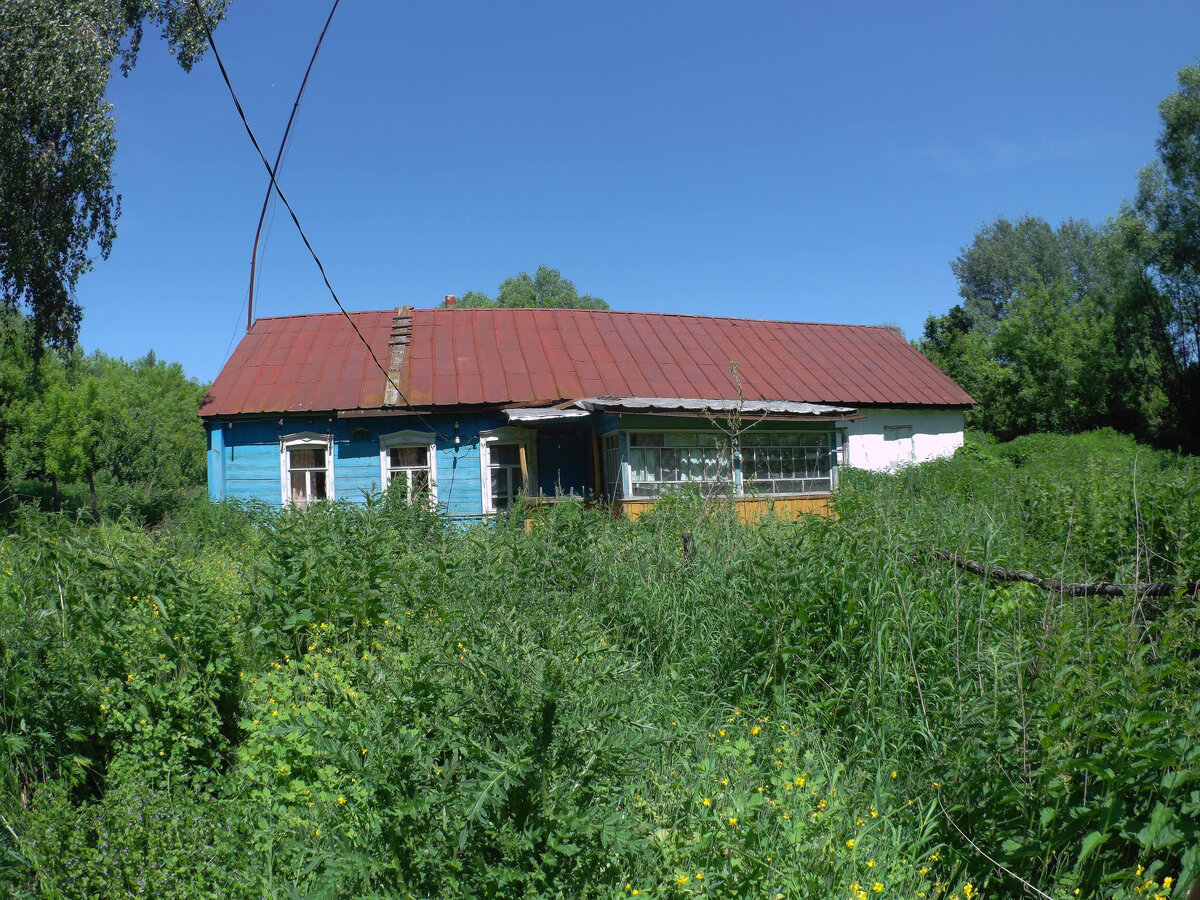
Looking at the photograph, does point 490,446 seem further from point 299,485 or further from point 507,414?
point 299,485

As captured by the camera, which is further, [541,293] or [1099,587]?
[541,293]

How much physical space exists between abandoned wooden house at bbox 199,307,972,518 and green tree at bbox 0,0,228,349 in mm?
3588

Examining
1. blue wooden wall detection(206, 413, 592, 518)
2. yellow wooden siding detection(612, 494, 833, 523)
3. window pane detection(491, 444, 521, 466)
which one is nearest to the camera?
yellow wooden siding detection(612, 494, 833, 523)

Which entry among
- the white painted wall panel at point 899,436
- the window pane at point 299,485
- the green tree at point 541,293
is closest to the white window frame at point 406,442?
the window pane at point 299,485

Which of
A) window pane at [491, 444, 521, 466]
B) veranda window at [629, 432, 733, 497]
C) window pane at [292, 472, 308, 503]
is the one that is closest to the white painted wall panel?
veranda window at [629, 432, 733, 497]

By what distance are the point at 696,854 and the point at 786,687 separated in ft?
6.34

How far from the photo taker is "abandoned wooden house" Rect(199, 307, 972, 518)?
1509 cm

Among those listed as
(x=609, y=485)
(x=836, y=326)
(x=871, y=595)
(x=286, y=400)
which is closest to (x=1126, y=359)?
(x=836, y=326)

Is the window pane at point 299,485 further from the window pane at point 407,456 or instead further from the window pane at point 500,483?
the window pane at point 500,483

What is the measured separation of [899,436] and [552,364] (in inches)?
360

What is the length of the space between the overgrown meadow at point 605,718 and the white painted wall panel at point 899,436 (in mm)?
13968

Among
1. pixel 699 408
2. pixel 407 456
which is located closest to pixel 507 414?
pixel 407 456

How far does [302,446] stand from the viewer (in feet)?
55.7

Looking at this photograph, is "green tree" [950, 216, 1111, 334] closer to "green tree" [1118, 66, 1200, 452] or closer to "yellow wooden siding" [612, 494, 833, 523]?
"green tree" [1118, 66, 1200, 452]
